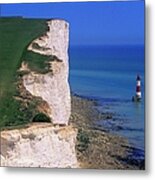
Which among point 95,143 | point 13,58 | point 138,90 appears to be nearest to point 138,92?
point 138,90

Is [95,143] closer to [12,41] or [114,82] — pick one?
[114,82]

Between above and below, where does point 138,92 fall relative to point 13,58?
below

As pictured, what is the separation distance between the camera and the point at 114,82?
2176mm

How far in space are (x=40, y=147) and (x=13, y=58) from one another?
380 mm

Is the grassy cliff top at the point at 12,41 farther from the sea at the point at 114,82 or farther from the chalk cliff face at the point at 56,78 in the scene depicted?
the sea at the point at 114,82

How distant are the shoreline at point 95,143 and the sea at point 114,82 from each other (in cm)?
2

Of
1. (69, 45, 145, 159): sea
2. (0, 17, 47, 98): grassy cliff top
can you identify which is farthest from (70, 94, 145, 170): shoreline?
(0, 17, 47, 98): grassy cliff top

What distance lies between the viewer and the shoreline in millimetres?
2162

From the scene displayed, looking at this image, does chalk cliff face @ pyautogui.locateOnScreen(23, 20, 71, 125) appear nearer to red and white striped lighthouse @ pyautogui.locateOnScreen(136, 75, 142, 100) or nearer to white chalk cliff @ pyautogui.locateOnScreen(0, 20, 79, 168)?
white chalk cliff @ pyautogui.locateOnScreen(0, 20, 79, 168)

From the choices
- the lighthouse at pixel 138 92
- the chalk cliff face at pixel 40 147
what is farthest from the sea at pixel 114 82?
the chalk cliff face at pixel 40 147

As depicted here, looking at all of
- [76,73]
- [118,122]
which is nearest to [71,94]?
[76,73]

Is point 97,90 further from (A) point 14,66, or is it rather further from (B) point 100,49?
(A) point 14,66

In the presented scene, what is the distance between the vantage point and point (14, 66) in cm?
225

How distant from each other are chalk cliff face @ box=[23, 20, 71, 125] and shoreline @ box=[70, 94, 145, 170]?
0.04 metres
